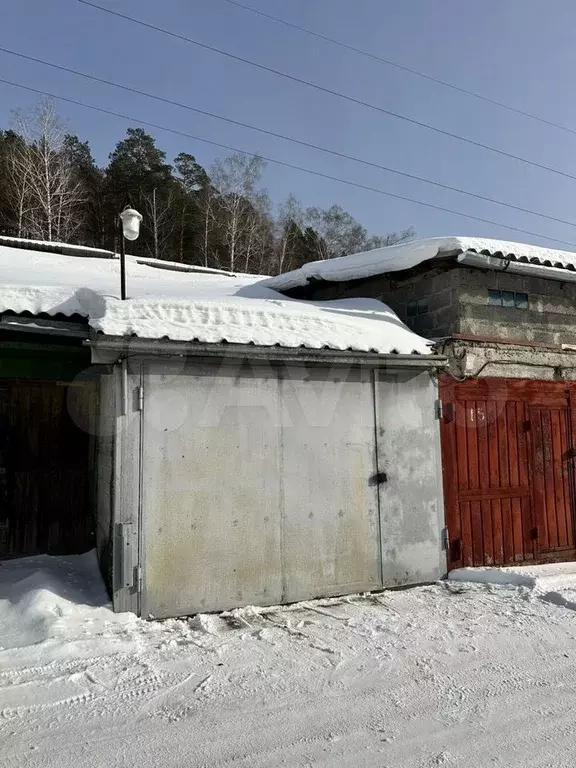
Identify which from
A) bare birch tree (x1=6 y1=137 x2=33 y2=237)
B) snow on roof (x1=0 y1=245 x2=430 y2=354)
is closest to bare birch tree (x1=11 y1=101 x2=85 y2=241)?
bare birch tree (x1=6 y1=137 x2=33 y2=237)

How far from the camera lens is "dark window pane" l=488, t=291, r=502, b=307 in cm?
703

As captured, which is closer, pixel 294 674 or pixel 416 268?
pixel 294 674

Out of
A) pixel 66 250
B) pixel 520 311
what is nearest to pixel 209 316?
pixel 520 311

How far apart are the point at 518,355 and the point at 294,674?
489 cm

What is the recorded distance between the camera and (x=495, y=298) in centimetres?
709

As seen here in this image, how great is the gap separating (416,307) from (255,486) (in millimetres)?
3478

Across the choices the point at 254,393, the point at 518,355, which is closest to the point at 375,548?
the point at 254,393

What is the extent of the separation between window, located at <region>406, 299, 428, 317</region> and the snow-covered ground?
3.51 m

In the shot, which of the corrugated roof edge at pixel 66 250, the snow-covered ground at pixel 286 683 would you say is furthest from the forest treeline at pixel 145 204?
the snow-covered ground at pixel 286 683

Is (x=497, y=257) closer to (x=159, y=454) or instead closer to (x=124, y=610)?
(x=159, y=454)

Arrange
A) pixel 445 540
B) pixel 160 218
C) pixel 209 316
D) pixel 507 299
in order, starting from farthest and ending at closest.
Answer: pixel 160 218, pixel 507 299, pixel 445 540, pixel 209 316

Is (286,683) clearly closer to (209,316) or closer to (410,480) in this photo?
(410,480)

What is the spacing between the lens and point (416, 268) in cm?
729

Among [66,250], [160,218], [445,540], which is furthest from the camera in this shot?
[160,218]
